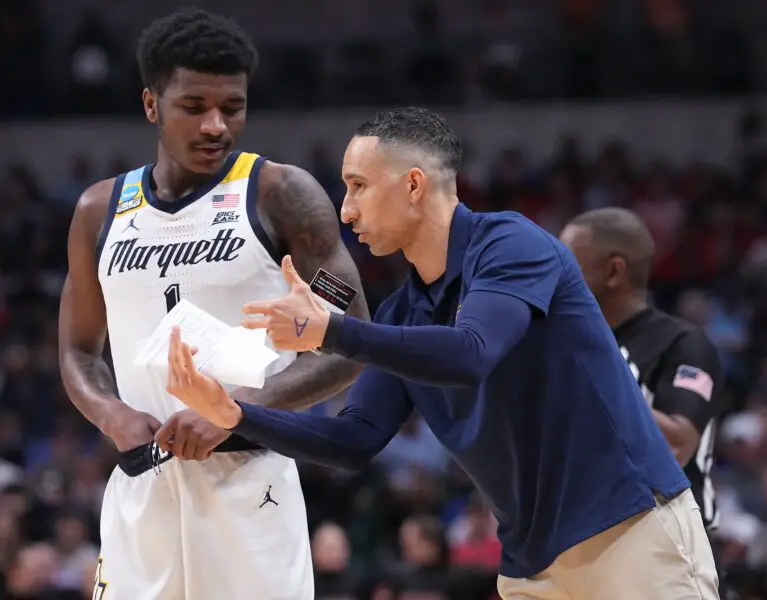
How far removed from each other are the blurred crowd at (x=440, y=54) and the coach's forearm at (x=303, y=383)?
10.7 meters

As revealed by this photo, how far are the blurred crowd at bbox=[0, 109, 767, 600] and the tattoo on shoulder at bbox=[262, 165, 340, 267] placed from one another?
13.3 ft

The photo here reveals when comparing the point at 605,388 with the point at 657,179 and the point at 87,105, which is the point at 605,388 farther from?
the point at 87,105

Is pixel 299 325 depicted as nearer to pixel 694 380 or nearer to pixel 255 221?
pixel 255 221

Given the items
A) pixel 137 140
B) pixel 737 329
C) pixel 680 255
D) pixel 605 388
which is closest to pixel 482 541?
pixel 737 329

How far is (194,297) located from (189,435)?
1.82 ft

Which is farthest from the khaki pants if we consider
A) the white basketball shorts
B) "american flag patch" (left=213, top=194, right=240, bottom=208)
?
"american flag patch" (left=213, top=194, right=240, bottom=208)

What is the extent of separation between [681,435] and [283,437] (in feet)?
6.20

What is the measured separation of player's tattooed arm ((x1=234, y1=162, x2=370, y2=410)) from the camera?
13.8ft

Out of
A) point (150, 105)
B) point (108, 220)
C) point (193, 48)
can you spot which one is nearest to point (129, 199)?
point (108, 220)

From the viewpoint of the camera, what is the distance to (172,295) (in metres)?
4.21

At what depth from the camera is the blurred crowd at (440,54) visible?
14.5 meters

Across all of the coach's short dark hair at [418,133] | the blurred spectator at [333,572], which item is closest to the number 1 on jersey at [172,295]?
the coach's short dark hair at [418,133]

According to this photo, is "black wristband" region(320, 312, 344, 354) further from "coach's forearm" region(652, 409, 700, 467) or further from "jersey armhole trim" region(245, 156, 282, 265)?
"coach's forearm" region(652, 409, 700, 467)

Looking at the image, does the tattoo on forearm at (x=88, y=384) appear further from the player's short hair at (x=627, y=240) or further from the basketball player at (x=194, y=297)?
the player's short hair at (x=627, y=240)
